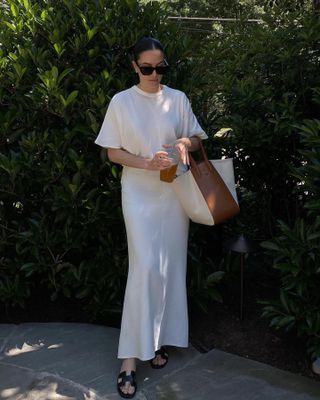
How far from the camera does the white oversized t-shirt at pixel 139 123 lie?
310 centimetres

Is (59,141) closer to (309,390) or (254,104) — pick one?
(254,104)

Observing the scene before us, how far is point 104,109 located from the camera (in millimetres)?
3602

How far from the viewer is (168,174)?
3068 mm

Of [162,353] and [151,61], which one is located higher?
[151,61]

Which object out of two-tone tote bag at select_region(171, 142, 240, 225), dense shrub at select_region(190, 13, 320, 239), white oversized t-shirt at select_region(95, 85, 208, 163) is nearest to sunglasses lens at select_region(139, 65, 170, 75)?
white oversized t-shirt at select_region(95, 85, 208, 163)

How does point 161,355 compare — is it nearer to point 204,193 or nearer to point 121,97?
point 204,193

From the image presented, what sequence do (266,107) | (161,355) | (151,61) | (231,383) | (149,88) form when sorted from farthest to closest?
(266,107)
(161,355)
(231,383)
(149,88)
(151,61)

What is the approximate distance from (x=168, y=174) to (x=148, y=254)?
0.47 m

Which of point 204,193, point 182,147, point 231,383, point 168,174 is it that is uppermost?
point 182,147

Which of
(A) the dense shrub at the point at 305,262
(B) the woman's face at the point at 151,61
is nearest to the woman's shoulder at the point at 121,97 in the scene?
(B) the woman's face at the point at 151,61

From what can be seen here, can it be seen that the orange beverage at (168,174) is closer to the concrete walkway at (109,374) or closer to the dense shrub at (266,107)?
the dense shrub at (266,107)

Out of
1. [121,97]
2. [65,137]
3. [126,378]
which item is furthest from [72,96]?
[126,378]

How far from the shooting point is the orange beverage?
9.99 ft

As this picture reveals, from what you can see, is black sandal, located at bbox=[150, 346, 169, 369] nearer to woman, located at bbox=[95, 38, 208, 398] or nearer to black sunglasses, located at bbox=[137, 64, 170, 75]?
woman, located at bbox=[95, 38, 208, 398]
